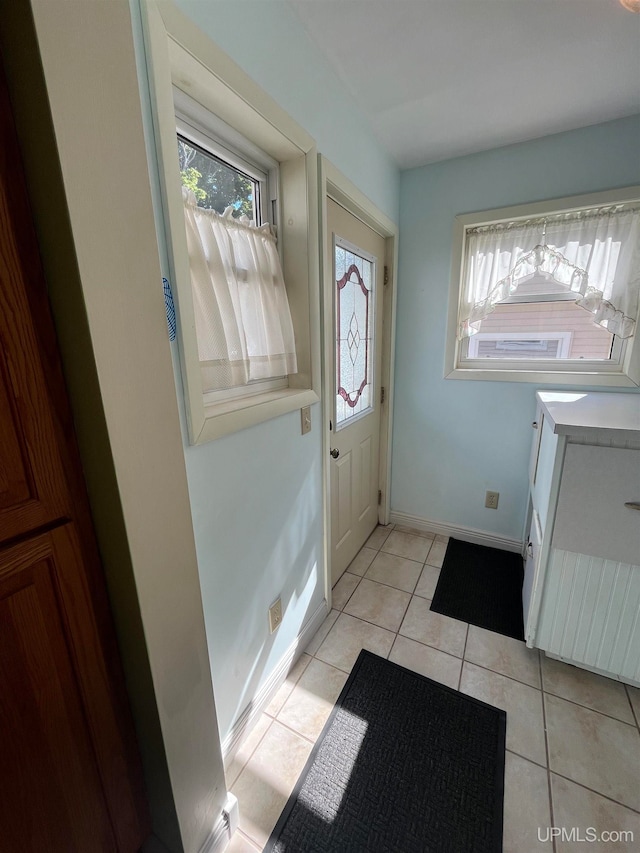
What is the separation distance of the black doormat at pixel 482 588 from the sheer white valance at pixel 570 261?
1.47 m

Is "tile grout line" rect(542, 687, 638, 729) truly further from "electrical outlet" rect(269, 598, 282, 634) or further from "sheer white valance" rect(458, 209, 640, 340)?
"sheer white valance" rect(458, 209, 640, 340)

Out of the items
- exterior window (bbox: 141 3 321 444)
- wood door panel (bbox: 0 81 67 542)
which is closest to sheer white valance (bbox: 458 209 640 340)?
exterior window (bbox: 141 3 321 444)

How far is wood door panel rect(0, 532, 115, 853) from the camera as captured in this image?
0.62 metres

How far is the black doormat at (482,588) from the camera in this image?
177 cm

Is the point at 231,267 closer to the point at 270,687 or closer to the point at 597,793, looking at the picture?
the point at 270,687

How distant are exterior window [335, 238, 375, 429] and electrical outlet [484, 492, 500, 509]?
3.27 ft

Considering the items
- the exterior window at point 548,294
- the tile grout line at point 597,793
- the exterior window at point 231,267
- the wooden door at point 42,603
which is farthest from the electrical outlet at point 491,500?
the wooden door at point 42,603

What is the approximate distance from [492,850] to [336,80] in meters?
2.65

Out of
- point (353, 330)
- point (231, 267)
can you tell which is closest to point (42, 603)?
point (231, 267)

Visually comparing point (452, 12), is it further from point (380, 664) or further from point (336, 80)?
point (380, 664)

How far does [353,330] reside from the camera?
1.95 m

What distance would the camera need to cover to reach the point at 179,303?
84 cm

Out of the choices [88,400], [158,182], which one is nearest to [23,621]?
[88,400]

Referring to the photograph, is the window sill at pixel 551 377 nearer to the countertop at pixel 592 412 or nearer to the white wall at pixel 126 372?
the countertop at pixel 592 412
